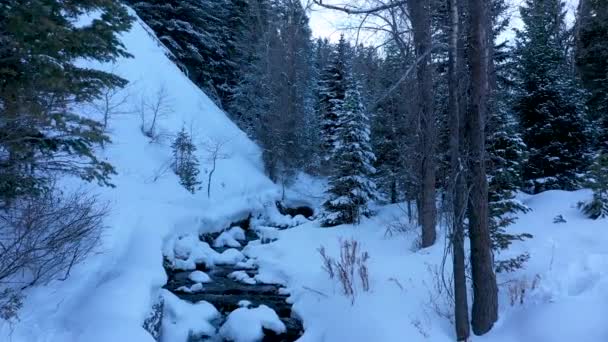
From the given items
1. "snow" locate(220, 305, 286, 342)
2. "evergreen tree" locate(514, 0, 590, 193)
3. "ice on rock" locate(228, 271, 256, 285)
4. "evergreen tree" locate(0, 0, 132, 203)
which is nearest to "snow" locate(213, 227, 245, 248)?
"ice on rock" locate(228, 271, 256, 285)

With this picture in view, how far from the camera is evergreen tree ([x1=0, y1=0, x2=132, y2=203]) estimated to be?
5336 mm

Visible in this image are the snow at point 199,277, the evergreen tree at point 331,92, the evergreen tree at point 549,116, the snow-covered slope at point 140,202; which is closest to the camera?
the snow-covered slope at point 140,202

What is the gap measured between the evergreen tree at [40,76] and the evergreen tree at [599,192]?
824 centimetres

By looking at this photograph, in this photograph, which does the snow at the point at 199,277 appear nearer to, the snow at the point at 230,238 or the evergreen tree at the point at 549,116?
the snow at the point at 230,238

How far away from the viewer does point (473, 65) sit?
16.5ft

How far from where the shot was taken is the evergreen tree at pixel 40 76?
534 cm

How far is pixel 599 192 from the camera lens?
300 inches

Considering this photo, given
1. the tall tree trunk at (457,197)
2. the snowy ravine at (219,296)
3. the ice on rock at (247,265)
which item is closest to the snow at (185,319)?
the snowy ravine at (219,296)

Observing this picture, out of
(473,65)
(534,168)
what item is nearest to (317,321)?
(473,65)

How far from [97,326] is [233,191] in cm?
1532

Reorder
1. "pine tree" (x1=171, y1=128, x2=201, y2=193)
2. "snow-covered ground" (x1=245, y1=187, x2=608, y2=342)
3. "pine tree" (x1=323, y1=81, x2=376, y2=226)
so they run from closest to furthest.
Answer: "snow-covered ground" (x1=245, y1=187, x2=608, y2=342) < "pine tree" (x1=323, y1=81, x2=376, y2=226) < "pine tree" (x1=171, y1=128, x2=201, y2=193)

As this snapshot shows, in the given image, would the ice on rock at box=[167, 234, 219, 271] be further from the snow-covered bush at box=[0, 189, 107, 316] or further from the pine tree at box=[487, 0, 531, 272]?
the pine tree at box=[487, 0, 531, 272]

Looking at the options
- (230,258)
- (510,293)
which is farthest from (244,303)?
(510,293)

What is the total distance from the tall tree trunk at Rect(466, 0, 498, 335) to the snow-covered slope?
424cm
